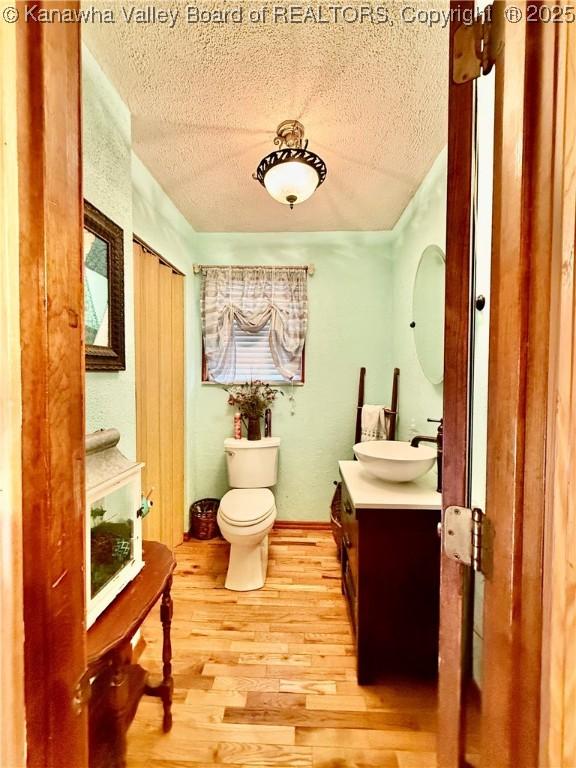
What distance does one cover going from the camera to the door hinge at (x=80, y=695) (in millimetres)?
470

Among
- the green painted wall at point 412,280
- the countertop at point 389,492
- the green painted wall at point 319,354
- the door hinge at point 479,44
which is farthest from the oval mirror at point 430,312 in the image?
the door hinge at point 479,44

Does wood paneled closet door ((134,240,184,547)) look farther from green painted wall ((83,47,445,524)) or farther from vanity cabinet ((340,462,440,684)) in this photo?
vanity cabinet ((340,462,440,684))

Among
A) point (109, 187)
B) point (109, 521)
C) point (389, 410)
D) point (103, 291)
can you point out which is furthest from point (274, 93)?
point (389, 410)

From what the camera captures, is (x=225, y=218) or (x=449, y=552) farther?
(x=225, y=218)

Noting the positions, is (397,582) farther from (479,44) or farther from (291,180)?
(291,180)

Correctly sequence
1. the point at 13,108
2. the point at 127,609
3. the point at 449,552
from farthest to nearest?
the point at 127,609
the point at 449,552
the point at 13,108

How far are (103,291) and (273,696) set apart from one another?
69.5 inches

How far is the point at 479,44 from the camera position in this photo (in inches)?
20.0

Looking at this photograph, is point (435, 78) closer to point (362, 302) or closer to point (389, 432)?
point (362, 302)

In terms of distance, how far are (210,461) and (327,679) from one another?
1.67 m

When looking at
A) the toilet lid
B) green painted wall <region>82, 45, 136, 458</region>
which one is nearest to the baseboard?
the toilet lid

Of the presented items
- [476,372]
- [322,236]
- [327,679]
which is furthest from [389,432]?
[476,372]

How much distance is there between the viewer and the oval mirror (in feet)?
5.44

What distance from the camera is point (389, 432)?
2.36m
